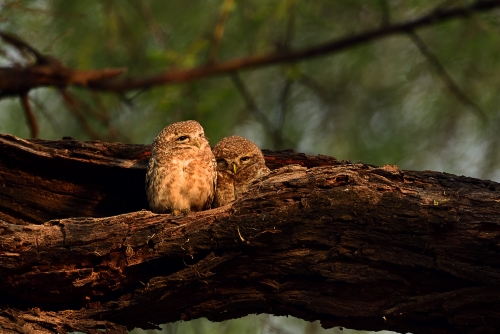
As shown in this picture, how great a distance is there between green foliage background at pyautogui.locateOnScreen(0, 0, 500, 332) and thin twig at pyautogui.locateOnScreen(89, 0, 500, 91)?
0.12 metres

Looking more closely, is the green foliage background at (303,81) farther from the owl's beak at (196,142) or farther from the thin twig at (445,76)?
the owl's beak at (196,142)

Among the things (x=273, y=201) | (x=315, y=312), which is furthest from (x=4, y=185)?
(x=315, y=312)

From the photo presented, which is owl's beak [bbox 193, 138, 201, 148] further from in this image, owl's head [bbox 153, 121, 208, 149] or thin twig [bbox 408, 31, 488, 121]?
thin twig [bbox 408, 31, 488, 121]

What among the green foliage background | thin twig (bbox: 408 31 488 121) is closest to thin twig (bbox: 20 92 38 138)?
the green foliage background

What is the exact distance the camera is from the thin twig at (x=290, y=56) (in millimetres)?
7008

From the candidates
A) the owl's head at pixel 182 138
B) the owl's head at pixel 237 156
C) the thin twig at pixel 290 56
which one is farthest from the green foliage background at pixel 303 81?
the owl's head at pixel 182 138

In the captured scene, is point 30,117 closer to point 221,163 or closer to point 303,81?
point 221,163

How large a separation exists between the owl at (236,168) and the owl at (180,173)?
365mm

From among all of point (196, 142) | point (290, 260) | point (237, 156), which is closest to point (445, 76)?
point (237, 156)

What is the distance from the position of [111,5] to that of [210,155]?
332 centimetres

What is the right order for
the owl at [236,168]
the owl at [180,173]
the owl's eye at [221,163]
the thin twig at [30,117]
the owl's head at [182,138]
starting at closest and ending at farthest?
the owl at [180,173], the owl's head at [182,138], the owl at [236,168], the owl's eye at [221,163], the thin twig at [30,117]

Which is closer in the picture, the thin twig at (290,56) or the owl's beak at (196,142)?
the owl's beak at (196,142)

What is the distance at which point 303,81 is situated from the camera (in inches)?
319

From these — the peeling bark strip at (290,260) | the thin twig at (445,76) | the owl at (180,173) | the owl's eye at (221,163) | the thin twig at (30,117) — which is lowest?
the peeling bark strip at (290,260)
